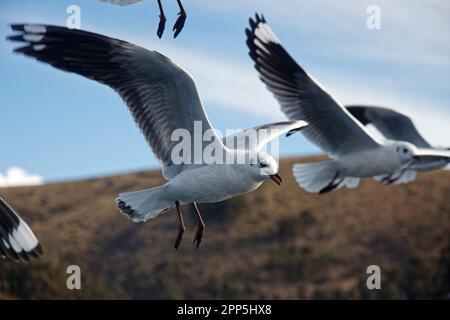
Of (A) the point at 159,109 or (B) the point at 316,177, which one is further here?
(B) the point at 316,177

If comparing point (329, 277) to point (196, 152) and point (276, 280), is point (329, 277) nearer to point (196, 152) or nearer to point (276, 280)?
point (276, 280)

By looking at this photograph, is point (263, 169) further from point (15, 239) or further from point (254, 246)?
point (254, 246)

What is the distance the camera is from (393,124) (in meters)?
10.5

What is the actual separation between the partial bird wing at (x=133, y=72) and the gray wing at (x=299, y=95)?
8.43 feet

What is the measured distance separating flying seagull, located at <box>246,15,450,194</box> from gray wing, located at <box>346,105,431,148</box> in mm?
1691

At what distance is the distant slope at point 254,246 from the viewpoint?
14328 mm

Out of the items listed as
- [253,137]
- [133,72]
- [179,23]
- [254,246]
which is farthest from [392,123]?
[254,246]

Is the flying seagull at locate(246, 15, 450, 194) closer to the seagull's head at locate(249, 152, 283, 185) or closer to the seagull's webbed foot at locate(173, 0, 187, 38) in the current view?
the seagull's webbed foot at locate(173, 0, 187, 38)

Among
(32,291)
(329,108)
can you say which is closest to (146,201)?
(329,108)

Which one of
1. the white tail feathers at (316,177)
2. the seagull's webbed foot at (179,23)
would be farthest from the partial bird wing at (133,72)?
the white tail feathers at (316,177)

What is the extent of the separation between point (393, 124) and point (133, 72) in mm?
5391

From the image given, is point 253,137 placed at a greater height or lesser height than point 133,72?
lesser

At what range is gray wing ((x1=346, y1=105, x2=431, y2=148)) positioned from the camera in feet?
34.3
